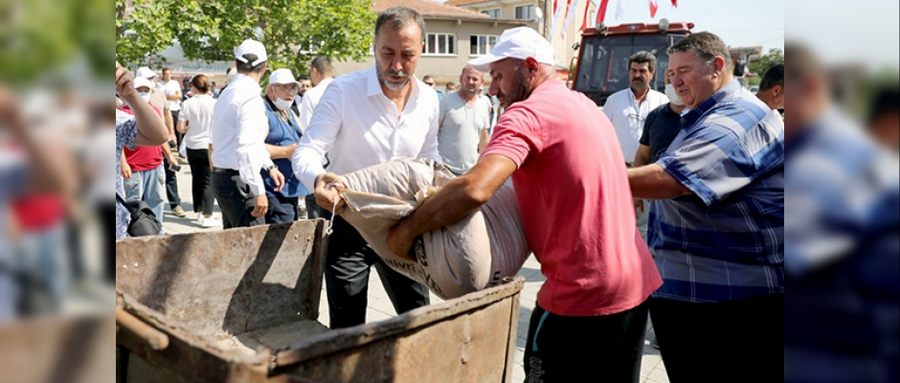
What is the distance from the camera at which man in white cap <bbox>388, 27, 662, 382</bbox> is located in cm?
199

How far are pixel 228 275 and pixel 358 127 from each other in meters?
0.83

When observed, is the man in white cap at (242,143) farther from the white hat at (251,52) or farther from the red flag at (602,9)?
the red flag at (602,9)

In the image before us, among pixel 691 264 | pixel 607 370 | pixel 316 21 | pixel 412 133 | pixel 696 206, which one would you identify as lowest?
pixel 607 370

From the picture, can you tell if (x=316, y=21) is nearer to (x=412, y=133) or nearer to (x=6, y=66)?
(x=412, y=133)

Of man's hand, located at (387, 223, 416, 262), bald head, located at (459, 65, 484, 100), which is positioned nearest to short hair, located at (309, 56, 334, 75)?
bald head, located at (459, 65, 484, 100)

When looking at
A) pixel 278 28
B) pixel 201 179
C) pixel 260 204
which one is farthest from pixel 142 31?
pixel 260 204

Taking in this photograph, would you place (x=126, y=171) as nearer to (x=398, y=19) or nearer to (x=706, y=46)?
(x=398, y=19)

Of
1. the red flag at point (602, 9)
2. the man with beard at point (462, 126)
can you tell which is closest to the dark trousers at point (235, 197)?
the man with beard at point (462, 126)

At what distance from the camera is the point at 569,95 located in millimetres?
2127

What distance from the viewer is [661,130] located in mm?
4316

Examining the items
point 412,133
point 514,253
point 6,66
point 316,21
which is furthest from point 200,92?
point 316,21

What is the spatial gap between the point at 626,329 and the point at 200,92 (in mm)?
7022

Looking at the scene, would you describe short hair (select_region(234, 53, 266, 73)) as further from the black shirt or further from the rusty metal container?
the black shirt

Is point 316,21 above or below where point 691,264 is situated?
above
